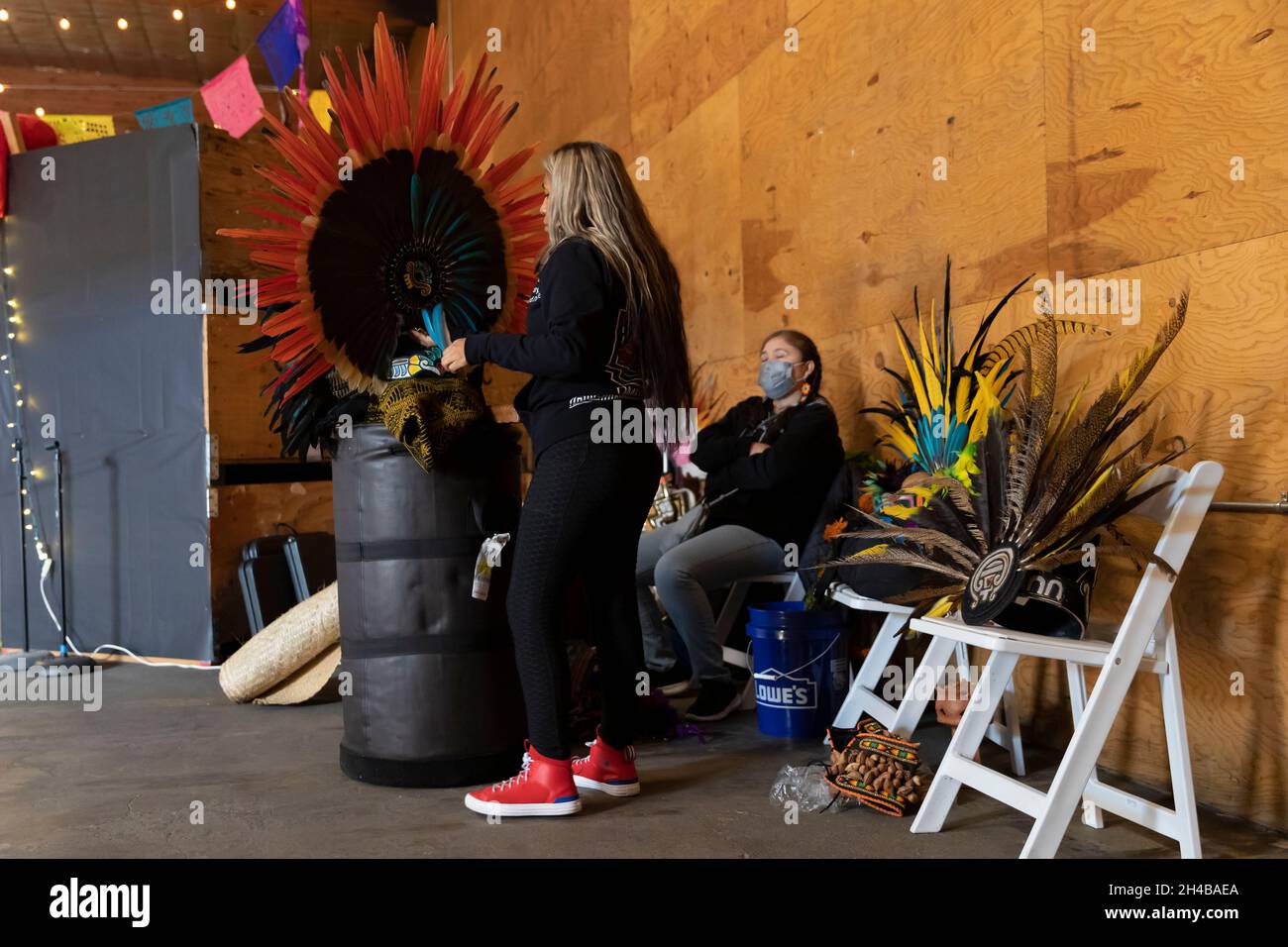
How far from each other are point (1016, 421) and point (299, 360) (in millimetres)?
1765

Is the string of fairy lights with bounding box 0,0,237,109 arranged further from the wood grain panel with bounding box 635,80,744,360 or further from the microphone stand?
the wood grain panel with bounding box 635,80,744,360

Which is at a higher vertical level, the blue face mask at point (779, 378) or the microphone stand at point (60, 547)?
the blue face mask at point (779, 378)

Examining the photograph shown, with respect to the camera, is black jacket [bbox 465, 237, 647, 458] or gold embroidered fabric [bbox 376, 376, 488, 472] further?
gold embroidered fabric [bbox 376, 376, 488, 472]

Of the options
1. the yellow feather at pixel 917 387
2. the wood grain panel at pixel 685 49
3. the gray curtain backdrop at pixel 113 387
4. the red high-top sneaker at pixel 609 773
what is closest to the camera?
the red high-top sneaker at pixel 609 773

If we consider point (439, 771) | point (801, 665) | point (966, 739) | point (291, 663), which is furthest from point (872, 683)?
point (291, 663)

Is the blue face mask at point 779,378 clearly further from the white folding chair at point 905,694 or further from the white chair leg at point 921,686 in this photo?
the white chair leg at point 921,686

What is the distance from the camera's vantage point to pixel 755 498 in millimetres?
3535

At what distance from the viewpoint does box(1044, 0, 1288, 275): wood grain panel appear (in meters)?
2.32

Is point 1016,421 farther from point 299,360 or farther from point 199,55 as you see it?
point 199,55

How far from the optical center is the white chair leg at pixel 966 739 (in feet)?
7.95

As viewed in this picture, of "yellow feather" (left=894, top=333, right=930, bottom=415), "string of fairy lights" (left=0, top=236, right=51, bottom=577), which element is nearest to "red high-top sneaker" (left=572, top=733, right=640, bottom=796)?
"yellow feather" (left=894, top=333, right=930, bottom=415)

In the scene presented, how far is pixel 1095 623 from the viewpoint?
2.45m

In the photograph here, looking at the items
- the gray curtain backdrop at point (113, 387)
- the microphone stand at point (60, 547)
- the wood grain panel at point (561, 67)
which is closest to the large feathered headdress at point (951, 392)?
the wood grain panel at point (561, 67)

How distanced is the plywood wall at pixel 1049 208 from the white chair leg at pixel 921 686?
45 cm
